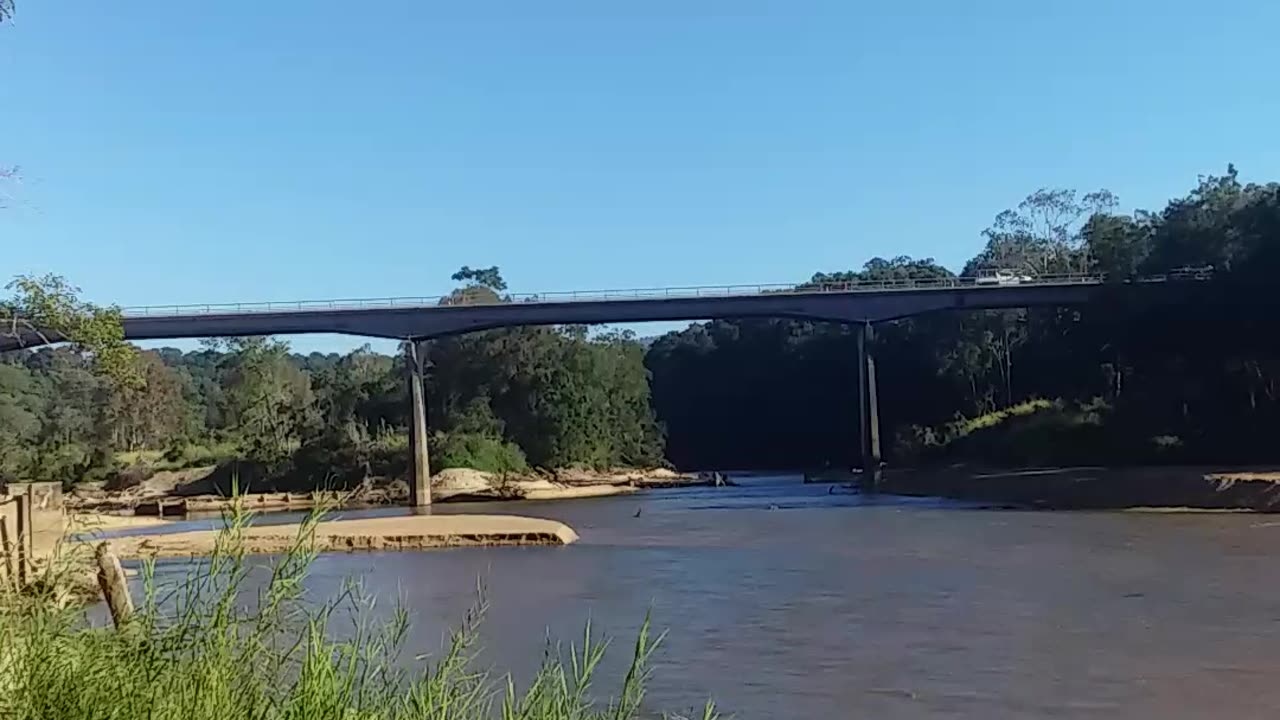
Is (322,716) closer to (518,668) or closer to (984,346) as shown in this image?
(518,668)

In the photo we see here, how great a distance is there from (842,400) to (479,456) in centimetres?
3732

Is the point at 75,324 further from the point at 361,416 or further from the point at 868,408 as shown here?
the point at 361,416

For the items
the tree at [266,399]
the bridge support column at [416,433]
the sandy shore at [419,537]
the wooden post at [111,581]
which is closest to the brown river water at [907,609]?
the sandy shore at [419,537]

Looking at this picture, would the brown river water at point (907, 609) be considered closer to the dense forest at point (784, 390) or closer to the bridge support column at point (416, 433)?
the dense forest at point (784, 390)

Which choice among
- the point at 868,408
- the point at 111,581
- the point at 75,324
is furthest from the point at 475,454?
the point at 111,581

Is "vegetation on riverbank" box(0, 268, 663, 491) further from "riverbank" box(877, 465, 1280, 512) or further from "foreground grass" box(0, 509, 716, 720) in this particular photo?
"foreground grass" box(0, 509, 716, 720)

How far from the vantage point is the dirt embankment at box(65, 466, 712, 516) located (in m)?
77.8

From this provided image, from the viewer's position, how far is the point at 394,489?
8606 centimetres

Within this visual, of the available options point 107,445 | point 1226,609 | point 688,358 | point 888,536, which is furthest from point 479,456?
point 1226,609

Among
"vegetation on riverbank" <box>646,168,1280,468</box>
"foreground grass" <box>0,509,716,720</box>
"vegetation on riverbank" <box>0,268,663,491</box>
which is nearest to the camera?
"foreground grass" <box>0,509,716,720</box>

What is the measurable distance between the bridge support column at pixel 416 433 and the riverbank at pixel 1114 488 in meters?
26.8

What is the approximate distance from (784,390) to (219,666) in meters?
117

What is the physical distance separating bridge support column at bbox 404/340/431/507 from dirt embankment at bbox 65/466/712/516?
4.97 feet

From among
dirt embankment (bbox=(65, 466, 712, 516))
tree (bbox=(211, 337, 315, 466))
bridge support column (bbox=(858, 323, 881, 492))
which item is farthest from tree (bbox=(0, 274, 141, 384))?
tree (bbox=(211, 337, 315, 466))
